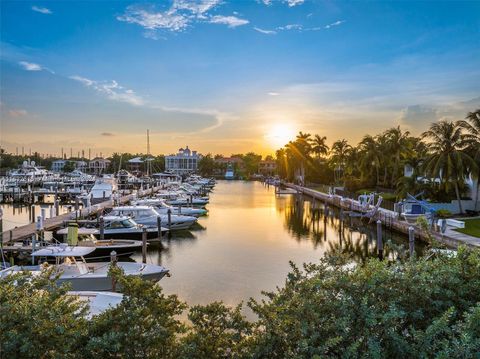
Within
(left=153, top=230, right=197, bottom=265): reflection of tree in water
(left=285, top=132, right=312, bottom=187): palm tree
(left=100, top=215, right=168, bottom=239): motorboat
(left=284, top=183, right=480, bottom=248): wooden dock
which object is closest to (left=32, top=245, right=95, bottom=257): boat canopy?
(left=153, top=230, right=197, bottom=265): reflection of tree in water

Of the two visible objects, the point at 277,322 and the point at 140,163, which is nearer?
the point at 277,322

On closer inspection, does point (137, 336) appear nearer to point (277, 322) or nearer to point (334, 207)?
point (277, 322)

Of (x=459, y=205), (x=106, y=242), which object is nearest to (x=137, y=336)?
(x=106, y=242)

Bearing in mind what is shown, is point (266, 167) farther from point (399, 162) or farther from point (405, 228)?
point (405, 228)

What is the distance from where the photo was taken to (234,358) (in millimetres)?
6688

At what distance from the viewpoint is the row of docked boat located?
16.1 m

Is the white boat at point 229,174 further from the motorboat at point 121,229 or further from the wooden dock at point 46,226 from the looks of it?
the motorboat at point 121,229

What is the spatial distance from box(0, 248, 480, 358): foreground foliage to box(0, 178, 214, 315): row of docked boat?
87cm

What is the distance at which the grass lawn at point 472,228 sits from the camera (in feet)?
92.5

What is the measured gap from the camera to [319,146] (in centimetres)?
10712

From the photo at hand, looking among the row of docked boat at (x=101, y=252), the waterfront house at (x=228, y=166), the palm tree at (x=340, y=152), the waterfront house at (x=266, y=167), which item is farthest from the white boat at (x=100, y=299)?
the waterfront house at (x=266, y=167)

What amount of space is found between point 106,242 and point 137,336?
66.8 ft

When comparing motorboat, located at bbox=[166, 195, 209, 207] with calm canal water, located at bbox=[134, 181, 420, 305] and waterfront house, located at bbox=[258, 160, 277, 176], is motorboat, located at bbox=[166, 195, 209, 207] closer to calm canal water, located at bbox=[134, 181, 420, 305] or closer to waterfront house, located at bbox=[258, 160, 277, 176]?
calm canal water, located at bbox=[134, 181, 420, 305]

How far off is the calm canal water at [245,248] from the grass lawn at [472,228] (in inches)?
139
